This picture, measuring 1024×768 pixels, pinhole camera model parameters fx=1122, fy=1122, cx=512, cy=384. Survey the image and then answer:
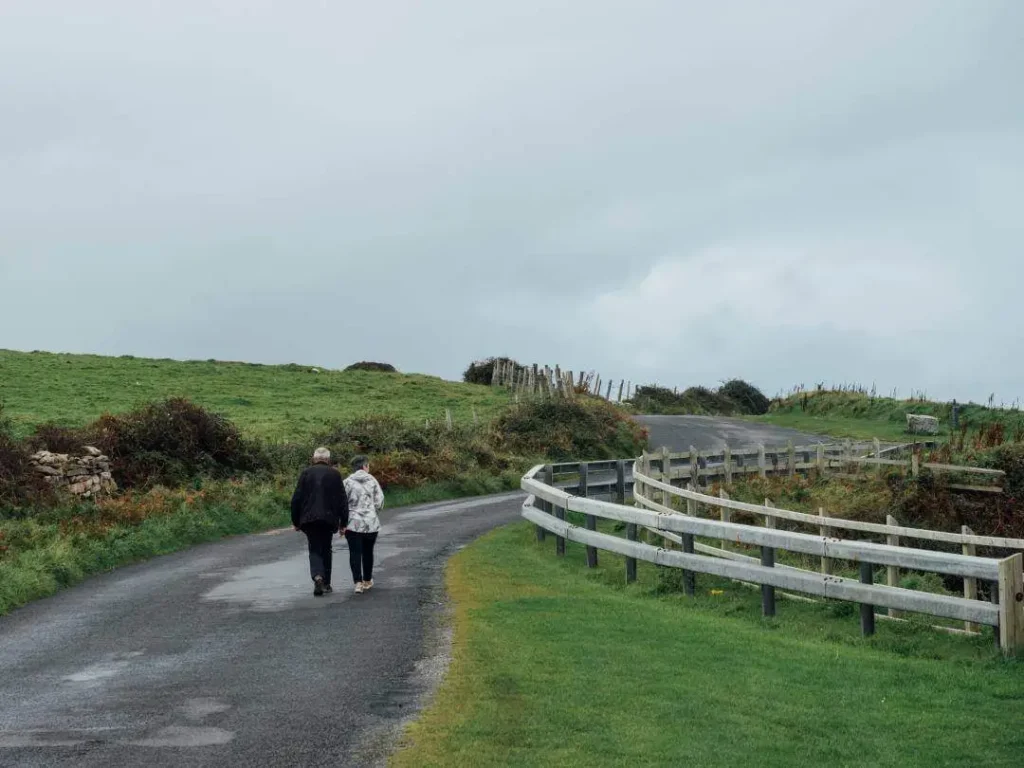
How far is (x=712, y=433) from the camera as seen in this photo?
167 ft

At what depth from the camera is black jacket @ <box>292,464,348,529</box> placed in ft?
48.3

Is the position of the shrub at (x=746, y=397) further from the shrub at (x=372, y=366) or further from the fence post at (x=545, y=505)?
the fence post at (x=545, y=505)

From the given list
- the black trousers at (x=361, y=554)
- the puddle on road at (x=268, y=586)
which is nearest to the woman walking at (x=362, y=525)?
the black trousers at (x=361, y=554)

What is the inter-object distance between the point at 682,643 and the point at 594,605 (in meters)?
2.39

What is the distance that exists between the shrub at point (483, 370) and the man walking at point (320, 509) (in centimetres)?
5837

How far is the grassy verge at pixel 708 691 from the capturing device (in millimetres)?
7363

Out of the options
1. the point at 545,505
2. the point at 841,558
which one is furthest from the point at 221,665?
the point at 545,505

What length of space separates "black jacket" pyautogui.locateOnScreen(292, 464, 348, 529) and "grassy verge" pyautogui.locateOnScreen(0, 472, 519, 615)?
4067 mm

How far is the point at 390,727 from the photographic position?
7.92 meters

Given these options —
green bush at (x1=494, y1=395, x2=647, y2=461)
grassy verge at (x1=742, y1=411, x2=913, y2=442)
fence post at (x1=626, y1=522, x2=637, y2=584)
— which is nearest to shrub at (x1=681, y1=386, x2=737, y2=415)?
grassy verge at (x1=742, y1=411, x2=913, y2=442)

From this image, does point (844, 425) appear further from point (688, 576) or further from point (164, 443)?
point (688, 576)

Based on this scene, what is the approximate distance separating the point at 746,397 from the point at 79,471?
62.6 m

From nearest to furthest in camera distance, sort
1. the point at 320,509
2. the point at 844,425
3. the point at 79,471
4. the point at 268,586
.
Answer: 1. the point at 320,509
2. the point at 268,586
3. the point at 79,471
4. the point at 844,425

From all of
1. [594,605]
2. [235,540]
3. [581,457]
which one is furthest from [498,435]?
[594,605]
